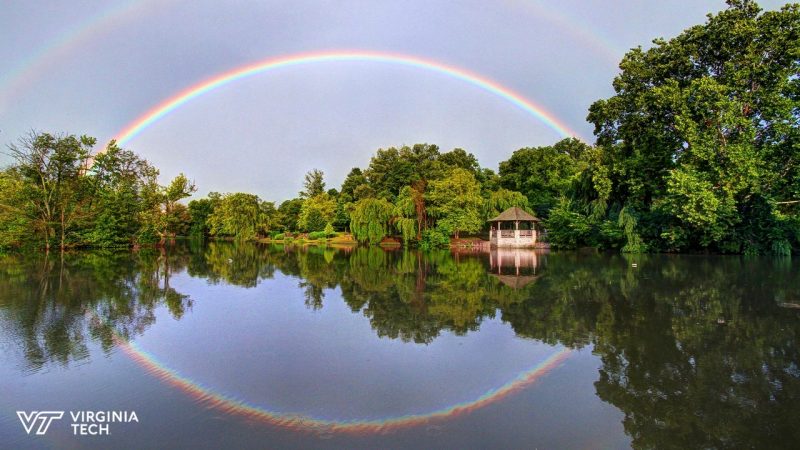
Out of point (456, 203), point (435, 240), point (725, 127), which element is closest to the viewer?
point (725, 127)

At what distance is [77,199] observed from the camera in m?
28.5

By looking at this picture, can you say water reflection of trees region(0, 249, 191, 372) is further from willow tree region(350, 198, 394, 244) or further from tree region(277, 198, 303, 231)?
tree region(277, 198, 303, 231)

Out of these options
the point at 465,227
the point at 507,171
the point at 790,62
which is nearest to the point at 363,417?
the point at 790,62

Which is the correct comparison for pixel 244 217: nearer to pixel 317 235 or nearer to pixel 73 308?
pixel 317 235

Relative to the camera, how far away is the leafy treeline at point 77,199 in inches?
1001

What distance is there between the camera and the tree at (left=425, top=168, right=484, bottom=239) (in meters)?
33.8

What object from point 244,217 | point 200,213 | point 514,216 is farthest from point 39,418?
point 200,213

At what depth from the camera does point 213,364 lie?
533 cm

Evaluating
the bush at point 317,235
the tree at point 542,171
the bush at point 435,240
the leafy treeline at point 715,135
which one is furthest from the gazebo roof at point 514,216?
the bush at point 317,235

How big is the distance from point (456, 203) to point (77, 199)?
87.3 feet

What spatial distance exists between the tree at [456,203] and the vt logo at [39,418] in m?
30.7

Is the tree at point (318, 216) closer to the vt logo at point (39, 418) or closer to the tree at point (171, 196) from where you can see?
the tree at point (171, 196)

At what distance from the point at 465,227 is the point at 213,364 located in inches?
1155

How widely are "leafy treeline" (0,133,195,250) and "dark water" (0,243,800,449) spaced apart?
66.9ft
